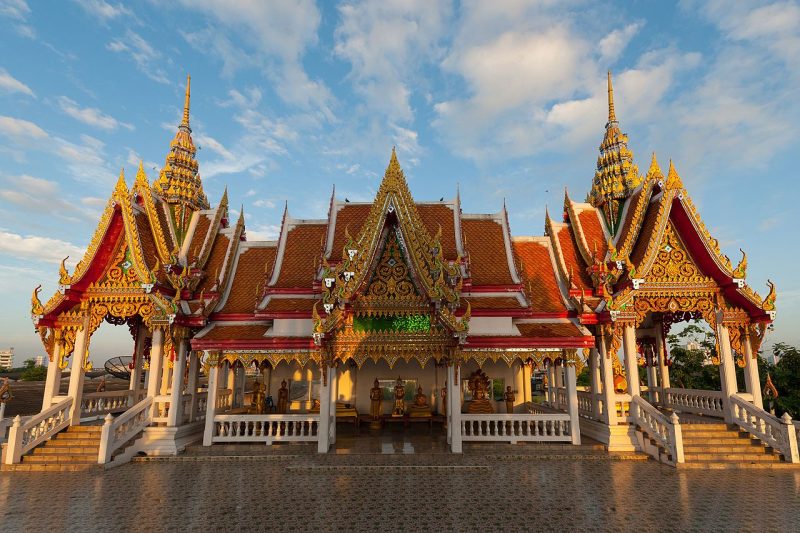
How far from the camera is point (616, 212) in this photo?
16641 mm

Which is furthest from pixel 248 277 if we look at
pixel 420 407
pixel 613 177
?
pixel 613 177

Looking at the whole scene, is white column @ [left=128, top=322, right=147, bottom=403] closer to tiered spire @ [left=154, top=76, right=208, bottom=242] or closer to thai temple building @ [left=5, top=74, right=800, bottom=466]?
thai temple building @ [left=5, top=74, right=800, bottom=466]

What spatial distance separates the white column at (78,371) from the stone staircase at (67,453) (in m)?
0.42

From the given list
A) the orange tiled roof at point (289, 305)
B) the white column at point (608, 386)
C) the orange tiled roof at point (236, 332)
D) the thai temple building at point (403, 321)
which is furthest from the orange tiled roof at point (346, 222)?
the white column at point (608, 386)

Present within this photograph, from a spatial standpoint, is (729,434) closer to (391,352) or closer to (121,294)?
(391,352)

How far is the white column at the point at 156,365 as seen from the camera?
12.5 meters

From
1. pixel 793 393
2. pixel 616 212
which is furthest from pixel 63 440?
pixel 793 393

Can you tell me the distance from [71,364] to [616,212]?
19265 millimetres

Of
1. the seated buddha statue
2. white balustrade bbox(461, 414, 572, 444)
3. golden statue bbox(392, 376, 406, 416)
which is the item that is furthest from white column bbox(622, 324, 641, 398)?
golden statue bbox(392, 376, 406, 416)

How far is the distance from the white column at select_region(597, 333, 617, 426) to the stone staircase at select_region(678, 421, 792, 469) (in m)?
1.79

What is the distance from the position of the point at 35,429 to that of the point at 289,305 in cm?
724

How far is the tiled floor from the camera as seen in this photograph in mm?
6863

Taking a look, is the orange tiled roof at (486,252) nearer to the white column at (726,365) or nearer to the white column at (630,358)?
the white column at (630,358)

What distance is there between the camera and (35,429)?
11391 mm
